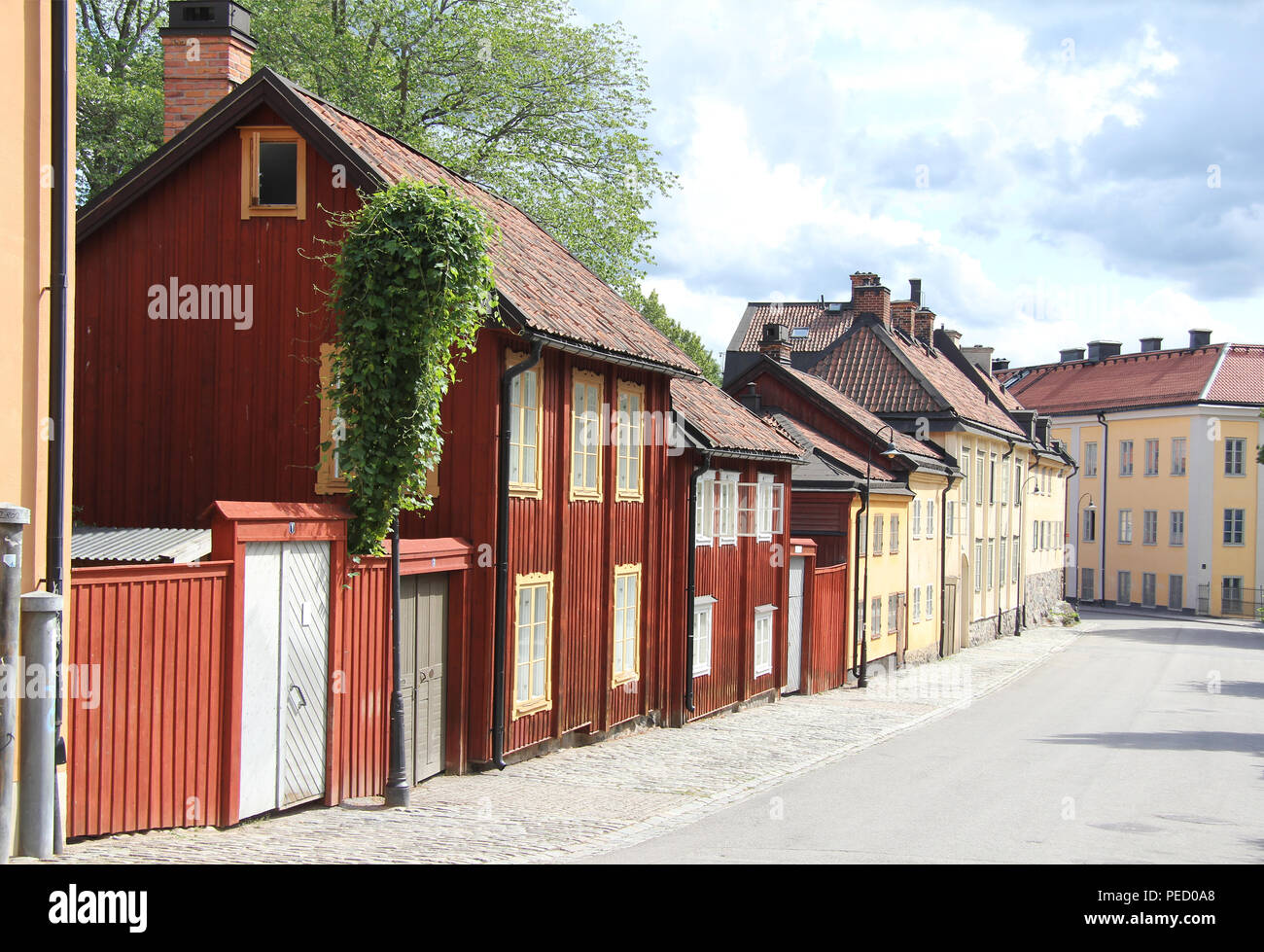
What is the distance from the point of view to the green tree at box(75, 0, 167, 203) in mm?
26281

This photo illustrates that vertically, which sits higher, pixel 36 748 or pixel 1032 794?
pixel 36 748

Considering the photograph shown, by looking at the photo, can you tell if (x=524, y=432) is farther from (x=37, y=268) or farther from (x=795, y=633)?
(x=795, y=633)

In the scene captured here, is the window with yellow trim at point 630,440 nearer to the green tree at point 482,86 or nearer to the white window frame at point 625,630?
the white window frame at point 625,630

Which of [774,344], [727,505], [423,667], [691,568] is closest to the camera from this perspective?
[423,667]

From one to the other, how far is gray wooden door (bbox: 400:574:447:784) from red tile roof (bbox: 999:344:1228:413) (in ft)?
202

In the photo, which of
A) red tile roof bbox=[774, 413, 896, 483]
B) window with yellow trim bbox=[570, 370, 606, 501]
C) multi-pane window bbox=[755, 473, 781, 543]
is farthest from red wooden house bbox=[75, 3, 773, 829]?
red tile roof bbox=[774, 413, 896, 483]

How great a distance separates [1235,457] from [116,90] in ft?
193

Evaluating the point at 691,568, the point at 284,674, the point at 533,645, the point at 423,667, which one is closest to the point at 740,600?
the point at 691,568

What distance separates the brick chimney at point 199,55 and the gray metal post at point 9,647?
874 cm

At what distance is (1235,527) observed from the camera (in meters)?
67.3

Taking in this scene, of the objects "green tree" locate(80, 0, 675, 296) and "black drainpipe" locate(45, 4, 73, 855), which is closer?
"black drainpipe" locate(45, 4, 73, 855)

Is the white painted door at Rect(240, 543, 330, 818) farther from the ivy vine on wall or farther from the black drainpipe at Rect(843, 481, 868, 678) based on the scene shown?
the black drainpipe at Rect(843, 481, 868, 678)

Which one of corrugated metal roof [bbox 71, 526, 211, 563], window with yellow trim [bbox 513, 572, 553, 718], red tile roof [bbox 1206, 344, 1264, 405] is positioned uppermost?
red tile roof [bbox 1206, 344, 1264, 405]

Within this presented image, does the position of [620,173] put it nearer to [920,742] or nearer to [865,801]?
[920,742]
